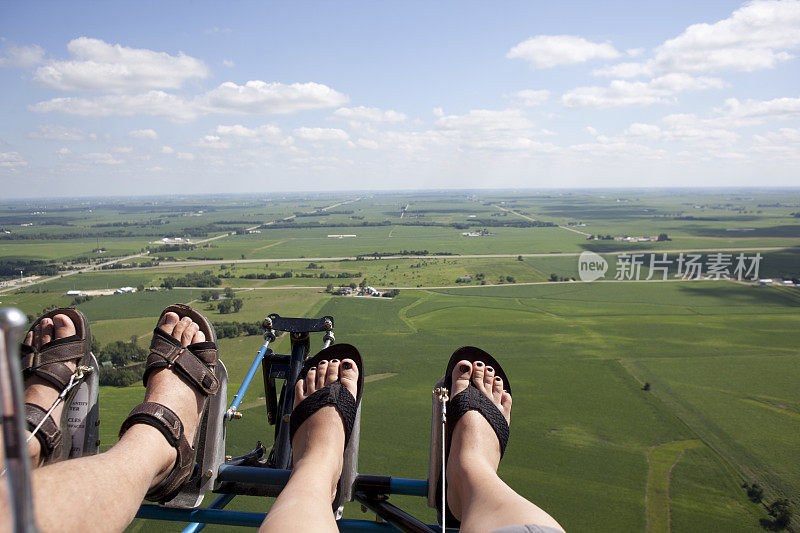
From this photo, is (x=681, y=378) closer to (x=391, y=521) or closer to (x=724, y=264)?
(x=391, y=521)

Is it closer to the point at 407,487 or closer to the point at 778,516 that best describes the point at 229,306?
the point at 778,516

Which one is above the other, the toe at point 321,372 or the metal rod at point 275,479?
the toe at point 321,372

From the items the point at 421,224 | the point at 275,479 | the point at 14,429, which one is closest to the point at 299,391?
the point at 275,479

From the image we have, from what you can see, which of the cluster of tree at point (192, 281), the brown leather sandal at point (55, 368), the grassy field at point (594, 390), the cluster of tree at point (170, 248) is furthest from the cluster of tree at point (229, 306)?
the cluster of tree at point (170, 248)

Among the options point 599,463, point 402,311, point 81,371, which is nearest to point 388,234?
point 402,311

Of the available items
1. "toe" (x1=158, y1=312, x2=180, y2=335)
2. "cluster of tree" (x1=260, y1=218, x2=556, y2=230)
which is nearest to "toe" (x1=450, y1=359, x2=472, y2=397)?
"toe" (x1=158, y1=312, x2=180, y2=335)

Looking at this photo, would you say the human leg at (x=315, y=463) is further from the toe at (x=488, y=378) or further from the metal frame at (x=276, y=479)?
the toe at (x=488, y=378)
